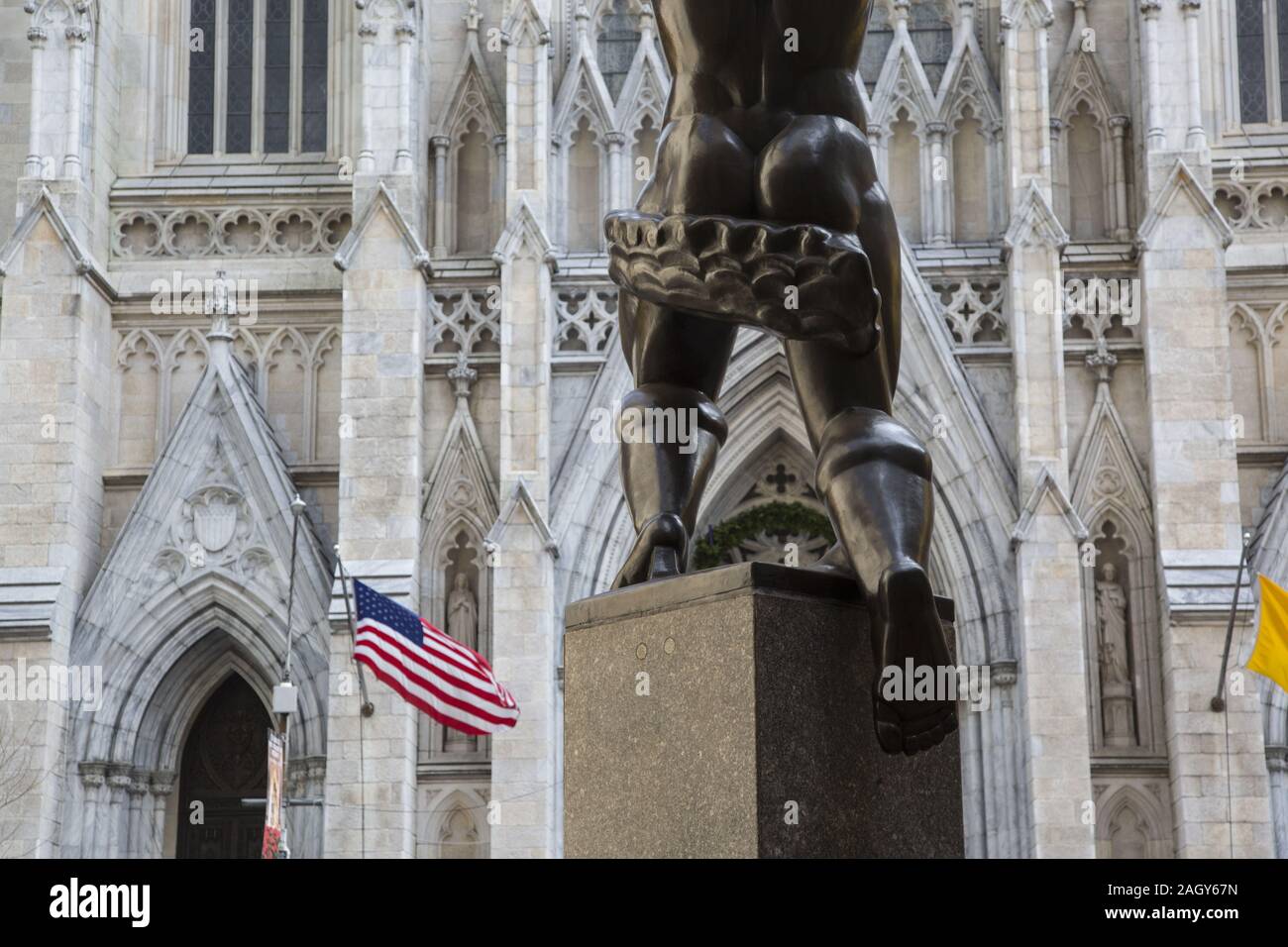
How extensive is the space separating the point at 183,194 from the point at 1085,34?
9.82 m

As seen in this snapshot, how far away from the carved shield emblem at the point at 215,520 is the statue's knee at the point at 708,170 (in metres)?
14.8

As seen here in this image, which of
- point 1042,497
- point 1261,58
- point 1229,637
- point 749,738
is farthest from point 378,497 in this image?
point 749,738

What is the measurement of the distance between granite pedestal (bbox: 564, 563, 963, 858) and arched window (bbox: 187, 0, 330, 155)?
17172 mm

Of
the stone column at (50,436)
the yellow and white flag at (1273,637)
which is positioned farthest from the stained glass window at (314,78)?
the yellow and white flag at (1273,637)

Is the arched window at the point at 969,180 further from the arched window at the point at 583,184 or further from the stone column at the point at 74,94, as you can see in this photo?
the stone column at the point at 74,94

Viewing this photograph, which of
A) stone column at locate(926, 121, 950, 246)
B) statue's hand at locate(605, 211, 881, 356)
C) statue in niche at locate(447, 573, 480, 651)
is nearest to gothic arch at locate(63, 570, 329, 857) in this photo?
statue in niche at locate(447, 573, 480, 651)

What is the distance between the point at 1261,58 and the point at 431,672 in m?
11.5

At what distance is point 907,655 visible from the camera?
16.6 ft

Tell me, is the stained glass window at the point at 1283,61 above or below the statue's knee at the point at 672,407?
above

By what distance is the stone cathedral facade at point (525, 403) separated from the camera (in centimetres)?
1823

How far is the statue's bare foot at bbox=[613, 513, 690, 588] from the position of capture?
5539mm

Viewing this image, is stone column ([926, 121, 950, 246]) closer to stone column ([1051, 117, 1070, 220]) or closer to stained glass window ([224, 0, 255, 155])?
stone column ([1051, 117, 1070, 220])
